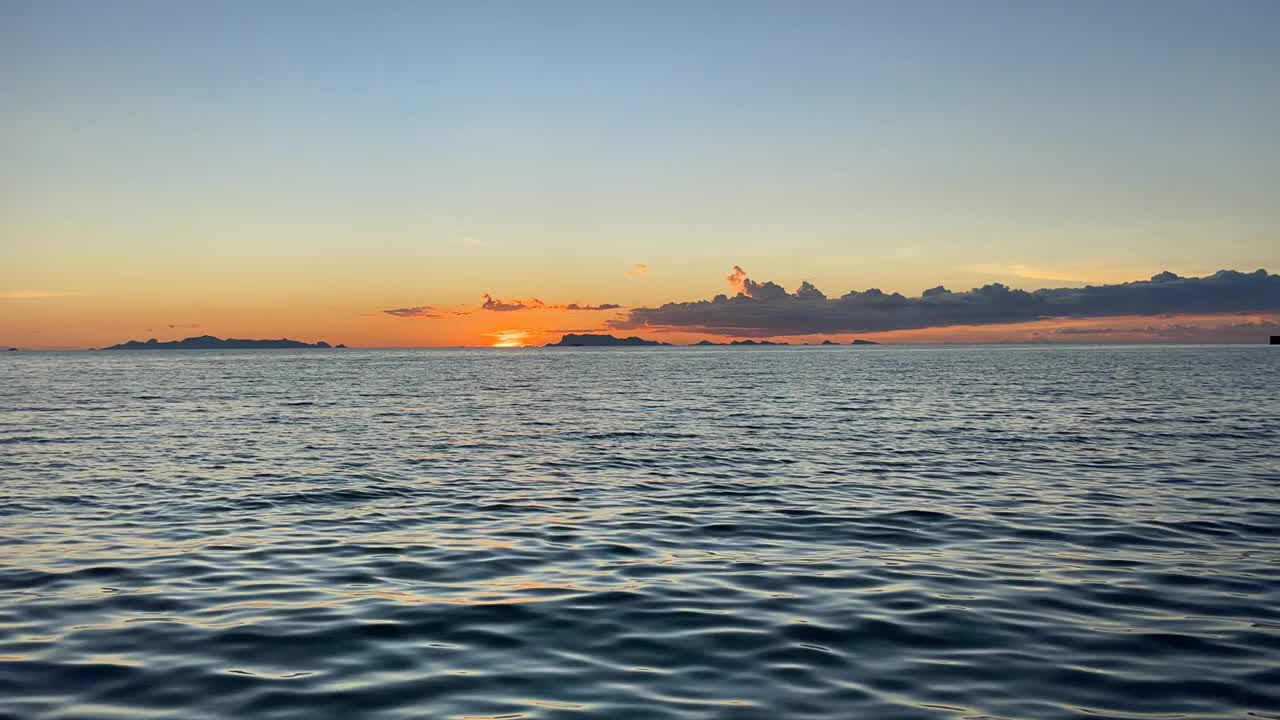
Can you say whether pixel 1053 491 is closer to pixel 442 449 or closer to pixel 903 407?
pixel 442 449

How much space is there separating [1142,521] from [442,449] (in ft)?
74.7

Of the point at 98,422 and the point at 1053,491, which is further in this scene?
the point at 98,422

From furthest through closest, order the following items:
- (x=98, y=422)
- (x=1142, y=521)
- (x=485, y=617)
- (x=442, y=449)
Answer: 1. (x=98, y=422)
2. (x=442, y=449)
3. (x=1142, y=521)
4. (x=485, y=617)

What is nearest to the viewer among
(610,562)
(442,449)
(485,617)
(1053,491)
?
(485,617)

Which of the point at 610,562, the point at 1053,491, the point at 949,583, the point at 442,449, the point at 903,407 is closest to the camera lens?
the point at 949,583

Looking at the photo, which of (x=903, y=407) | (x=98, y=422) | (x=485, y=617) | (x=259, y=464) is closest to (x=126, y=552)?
(x=485, y=617)

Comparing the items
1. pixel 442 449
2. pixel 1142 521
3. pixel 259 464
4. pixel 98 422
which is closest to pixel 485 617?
pixel 1142 521

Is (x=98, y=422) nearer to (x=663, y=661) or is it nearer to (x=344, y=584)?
(x=344, y=584)

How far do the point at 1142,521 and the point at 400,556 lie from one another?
1454 cm

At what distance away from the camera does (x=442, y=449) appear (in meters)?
32.8

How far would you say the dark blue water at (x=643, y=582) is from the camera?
8.77 m

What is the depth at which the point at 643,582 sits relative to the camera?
1325 centimetres

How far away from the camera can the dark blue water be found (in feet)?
28.8

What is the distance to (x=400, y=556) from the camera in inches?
598
